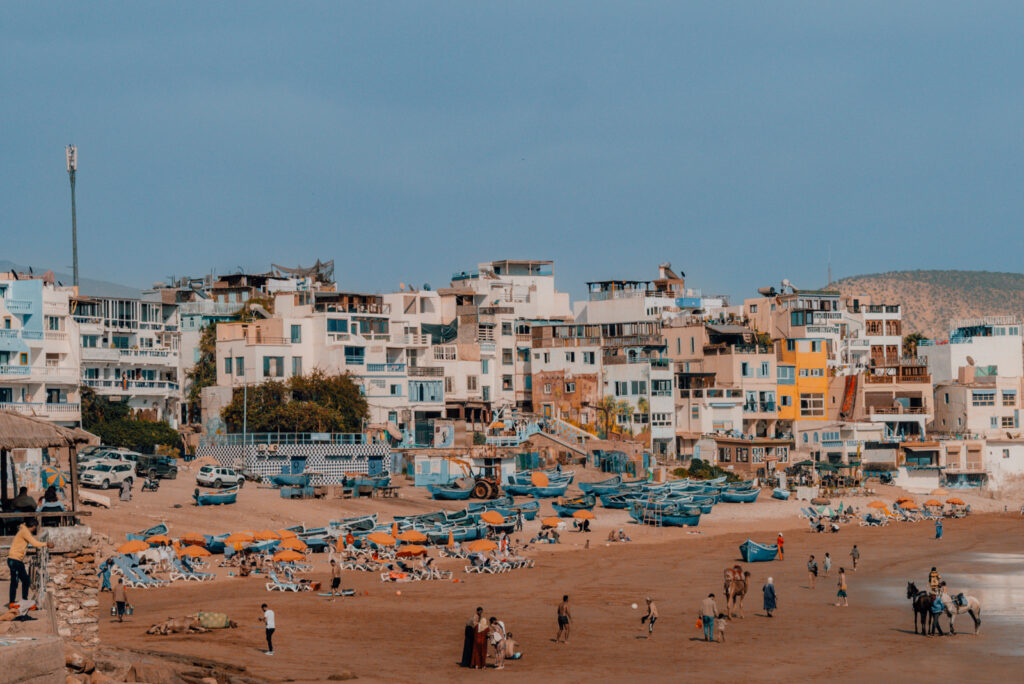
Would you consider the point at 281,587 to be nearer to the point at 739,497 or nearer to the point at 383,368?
the point at 739,497

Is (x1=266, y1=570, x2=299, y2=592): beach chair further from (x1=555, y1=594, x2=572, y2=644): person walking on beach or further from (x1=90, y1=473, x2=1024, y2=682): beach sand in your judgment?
(x1=555, y1=594, x2=572, y2=644): person walking on beach

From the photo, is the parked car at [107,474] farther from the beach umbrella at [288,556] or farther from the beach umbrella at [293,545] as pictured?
the beach umbrella at [288,556]

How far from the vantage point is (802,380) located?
94.4 metres

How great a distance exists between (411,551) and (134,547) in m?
9.35

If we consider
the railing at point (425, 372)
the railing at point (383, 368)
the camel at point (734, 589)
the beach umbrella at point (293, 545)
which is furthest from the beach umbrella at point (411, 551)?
the railing at point (425, 372)

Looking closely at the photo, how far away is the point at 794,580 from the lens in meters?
48.4

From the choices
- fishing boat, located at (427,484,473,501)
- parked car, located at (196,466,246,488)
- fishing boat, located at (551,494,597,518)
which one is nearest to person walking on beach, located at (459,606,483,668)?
fishing boat, located at (551,494,597,518)

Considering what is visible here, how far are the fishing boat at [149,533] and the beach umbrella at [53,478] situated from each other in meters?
3.16

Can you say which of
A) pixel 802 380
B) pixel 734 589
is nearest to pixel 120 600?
pixel 734 589

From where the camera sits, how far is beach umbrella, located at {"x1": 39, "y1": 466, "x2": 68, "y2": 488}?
50647 millimetres

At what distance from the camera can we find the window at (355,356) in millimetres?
81625

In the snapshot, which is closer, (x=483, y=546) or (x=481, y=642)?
(x=481, y=642)

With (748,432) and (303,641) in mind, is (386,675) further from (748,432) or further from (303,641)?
(748,432)

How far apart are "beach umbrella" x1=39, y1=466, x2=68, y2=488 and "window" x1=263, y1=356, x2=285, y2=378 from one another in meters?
24.2
